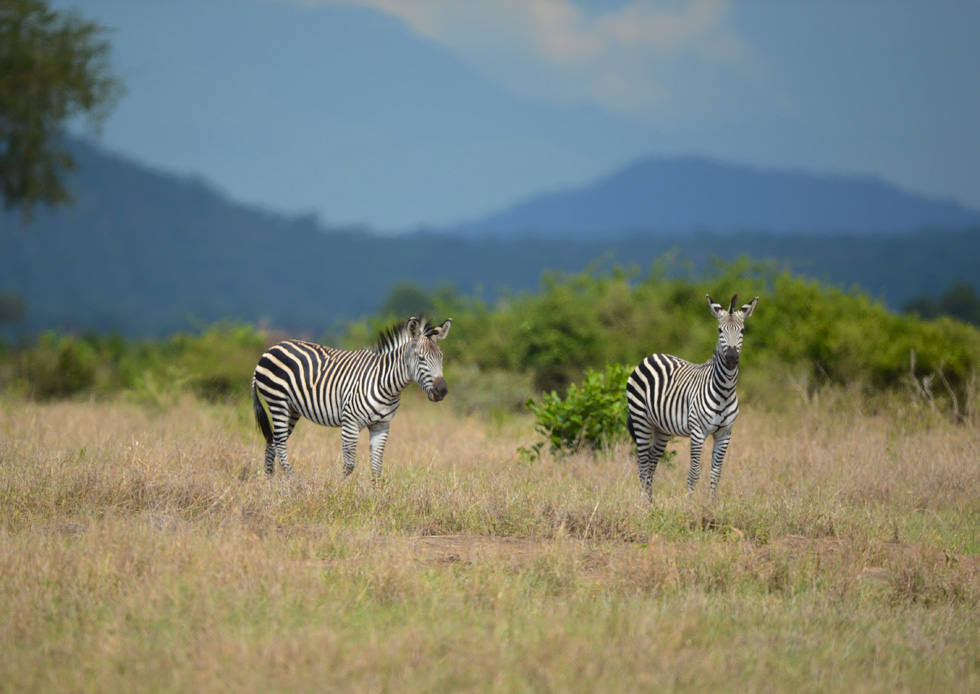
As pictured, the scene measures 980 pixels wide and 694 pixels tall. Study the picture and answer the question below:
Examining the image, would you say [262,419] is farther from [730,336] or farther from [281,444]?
[730,336]

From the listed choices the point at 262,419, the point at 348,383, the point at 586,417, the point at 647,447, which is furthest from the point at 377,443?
the point at 586,417

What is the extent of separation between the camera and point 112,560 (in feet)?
18.1

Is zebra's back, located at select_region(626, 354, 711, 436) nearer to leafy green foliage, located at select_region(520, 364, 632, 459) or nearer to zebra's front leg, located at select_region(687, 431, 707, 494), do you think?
zebra's front leg, located at select_region(687, 431, 707, 494)

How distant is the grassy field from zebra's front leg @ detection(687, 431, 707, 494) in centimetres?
27

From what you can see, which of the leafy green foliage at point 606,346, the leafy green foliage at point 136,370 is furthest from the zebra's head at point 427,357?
the leafy green foliage at point 136,370

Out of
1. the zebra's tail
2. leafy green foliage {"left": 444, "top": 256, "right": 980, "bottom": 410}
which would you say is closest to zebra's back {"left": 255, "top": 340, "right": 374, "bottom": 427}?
the zebra's tail

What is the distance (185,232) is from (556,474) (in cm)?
10219

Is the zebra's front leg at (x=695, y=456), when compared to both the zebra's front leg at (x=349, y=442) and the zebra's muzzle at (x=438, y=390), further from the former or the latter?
the zebra's front leg at (x=349, y=442)

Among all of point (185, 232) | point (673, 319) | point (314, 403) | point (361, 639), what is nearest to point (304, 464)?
point (314, 403)

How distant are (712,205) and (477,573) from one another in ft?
474

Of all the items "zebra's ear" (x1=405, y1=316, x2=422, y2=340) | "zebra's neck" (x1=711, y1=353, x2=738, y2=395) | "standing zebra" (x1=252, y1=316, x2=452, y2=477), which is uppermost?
"zebra's ear" (x1=405, y1=316, x2=422, y2=340)

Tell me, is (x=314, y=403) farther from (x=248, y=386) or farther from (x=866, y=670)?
(x=248, y=386)

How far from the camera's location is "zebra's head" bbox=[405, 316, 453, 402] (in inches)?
301

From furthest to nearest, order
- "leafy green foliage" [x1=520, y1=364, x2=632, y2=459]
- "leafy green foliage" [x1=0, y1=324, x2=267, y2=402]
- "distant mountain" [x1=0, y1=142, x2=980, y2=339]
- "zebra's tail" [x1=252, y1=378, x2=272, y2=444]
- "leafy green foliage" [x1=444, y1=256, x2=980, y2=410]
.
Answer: "distant mountain" [x1=0, y1=142, x2=980, y2=339]
"leafy green foliage" [x1=0, y1=324, x2=267, y2=402]
"leafy green foliage" [x1=444, y1=256, x2=980, y2=410]
"leafy green foliage" [x1=520, y1=364, x2=632, y2=459]
"zebra's tail" [x1=252, y1=378, x2=272, y2=444]
